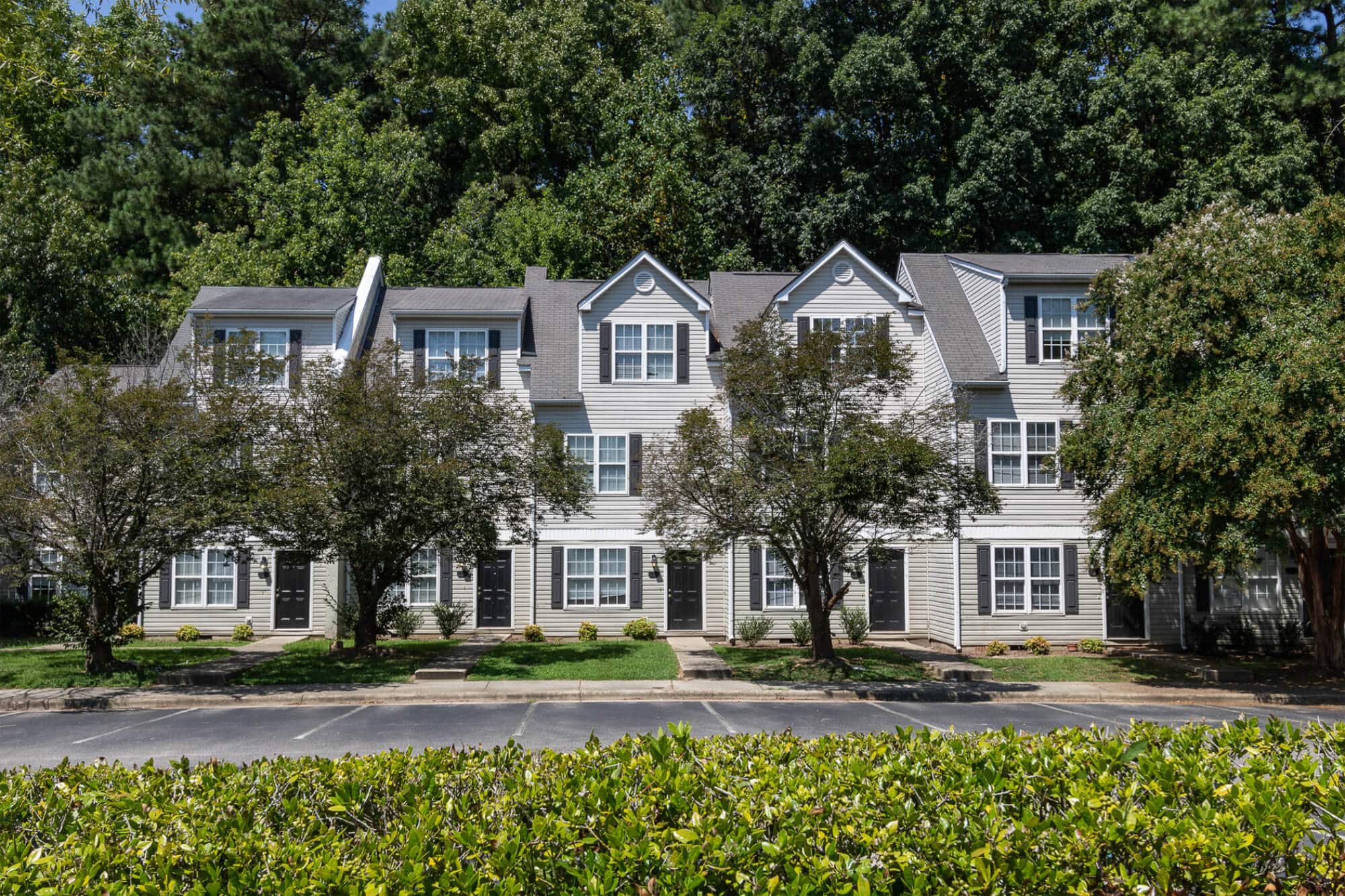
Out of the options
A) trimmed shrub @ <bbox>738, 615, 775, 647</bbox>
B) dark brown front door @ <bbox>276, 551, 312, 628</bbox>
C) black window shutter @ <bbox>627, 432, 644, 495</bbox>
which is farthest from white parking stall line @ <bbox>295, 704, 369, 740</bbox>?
dark brown front door @ <bbox>276, 551, 312, 628</bbox>

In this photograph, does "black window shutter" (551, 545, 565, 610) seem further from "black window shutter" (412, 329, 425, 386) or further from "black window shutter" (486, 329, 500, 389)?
"black window shutter" (412, 329, 425, 386)

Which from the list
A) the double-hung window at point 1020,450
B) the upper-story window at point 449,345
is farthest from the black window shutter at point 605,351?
the double-hung window at point 1020,450

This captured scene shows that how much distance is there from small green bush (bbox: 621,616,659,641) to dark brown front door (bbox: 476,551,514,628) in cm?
330

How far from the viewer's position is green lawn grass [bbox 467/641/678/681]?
20.4 metres

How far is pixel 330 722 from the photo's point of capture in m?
15.7

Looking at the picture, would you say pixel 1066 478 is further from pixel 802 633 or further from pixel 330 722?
pixel 330 722

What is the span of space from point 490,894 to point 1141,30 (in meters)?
45.7

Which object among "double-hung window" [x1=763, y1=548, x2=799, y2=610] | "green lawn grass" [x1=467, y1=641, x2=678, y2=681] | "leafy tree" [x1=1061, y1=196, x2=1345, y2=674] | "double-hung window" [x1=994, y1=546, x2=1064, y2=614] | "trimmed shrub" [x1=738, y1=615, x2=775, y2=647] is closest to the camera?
"leafy tree" [x1=1061, y1=196, x2=1345, y2=674]

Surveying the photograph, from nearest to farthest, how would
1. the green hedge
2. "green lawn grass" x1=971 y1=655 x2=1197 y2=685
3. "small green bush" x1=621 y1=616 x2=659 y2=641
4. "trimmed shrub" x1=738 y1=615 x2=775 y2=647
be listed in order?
the green hedge, "green lawn grass" x1=971 y1=655 x2=1197 y2=685, "trimmed shrub" x1=738 y1=615 x2=775 y2=647, "small green bush" x1=621 y1=616 x2=659 y2=641

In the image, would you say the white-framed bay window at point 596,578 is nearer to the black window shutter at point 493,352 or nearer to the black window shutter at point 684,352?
the black window shutter at point 684,352

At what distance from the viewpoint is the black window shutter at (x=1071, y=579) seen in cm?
2672

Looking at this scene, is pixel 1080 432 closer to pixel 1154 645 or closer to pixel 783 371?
pixel 783 371

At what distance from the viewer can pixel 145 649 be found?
81.0 feet

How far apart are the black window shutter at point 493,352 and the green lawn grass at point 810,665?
9.53 metres
